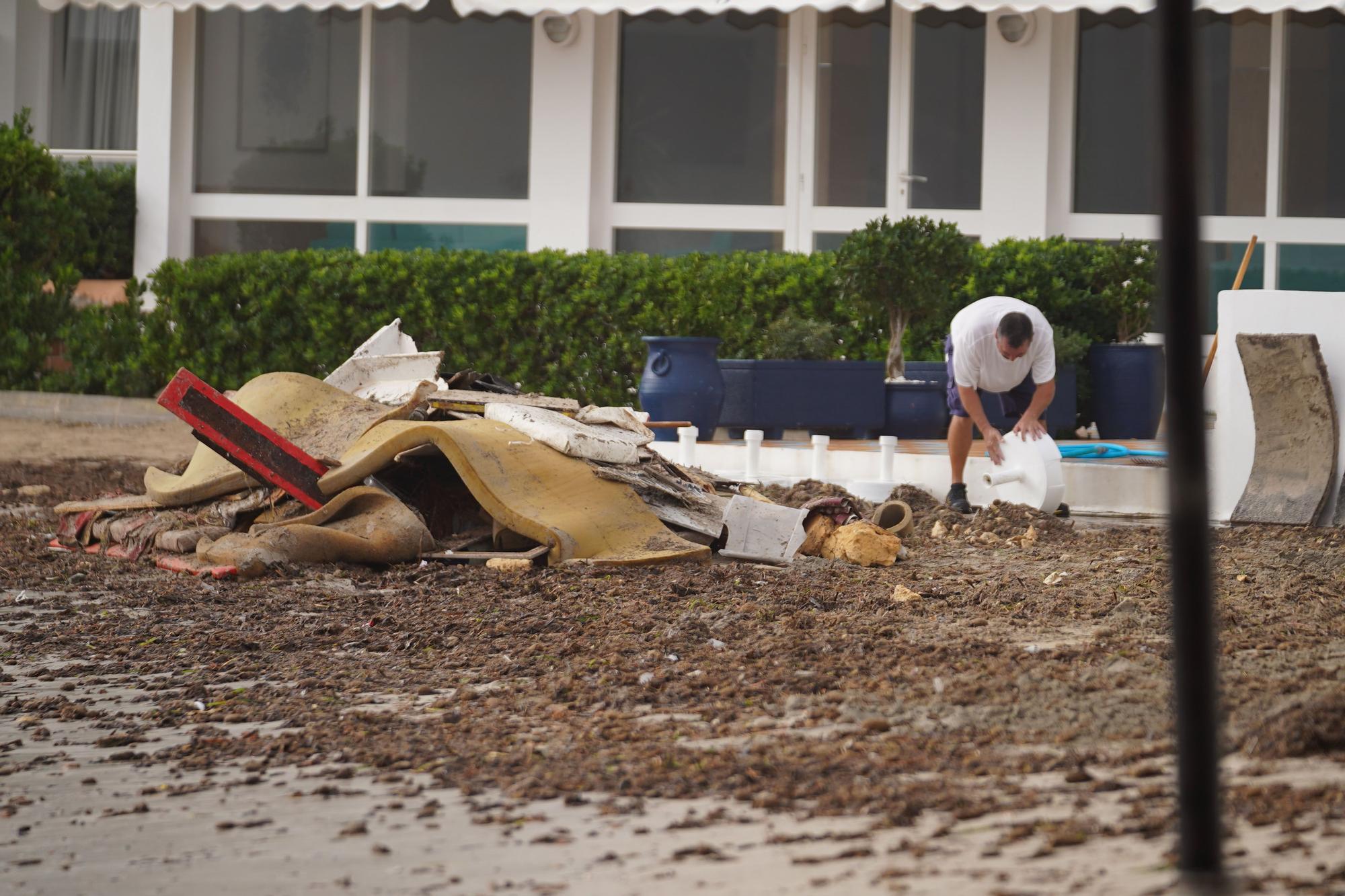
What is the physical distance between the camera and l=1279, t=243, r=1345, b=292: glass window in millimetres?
12539

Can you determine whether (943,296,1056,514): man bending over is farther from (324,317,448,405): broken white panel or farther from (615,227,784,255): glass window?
(615,227,784,255): glass window

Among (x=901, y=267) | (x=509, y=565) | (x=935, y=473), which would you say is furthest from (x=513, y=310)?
(x=509, y=565)

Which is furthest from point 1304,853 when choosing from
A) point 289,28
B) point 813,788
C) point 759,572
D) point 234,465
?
point 289,28

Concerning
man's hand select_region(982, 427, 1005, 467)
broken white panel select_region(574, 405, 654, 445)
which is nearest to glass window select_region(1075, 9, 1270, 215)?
man's hand select_region(982, 427, 1005, 467)

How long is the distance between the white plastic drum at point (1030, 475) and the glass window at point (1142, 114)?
5.96 m

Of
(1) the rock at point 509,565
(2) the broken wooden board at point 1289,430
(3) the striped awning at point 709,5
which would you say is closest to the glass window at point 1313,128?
(3) the striped awning at point 709,5

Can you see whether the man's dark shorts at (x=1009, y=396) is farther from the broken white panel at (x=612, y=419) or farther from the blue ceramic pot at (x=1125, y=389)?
the blue ceramic pot at (x=1125, y=389)

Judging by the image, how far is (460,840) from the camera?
2.35 m

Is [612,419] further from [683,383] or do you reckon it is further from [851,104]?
[851,104]

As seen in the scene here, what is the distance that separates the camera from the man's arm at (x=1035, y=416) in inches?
287

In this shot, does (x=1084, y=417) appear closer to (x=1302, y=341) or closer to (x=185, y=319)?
(x=1302, y=341)

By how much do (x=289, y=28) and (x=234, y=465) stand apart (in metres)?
8.48

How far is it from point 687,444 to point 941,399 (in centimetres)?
235

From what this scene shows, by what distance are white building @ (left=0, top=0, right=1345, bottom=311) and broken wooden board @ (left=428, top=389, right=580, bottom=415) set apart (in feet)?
20.0
